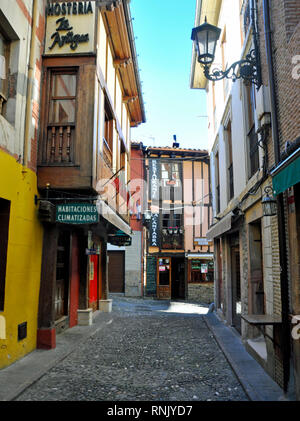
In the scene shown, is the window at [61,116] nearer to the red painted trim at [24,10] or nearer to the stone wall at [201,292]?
the red painted trim at [24,10]

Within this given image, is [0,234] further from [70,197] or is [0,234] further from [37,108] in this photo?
[37,108]

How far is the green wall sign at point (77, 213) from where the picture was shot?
6.91m

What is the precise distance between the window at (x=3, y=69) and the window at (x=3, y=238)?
1.73 meters

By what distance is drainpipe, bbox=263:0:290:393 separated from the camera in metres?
4.84

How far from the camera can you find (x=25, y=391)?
4988 millimetres

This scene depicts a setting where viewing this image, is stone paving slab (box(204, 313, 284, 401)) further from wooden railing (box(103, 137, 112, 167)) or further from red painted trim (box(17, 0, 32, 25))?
red painted trim (box(17, 0, 32, 25))

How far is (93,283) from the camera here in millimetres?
12961

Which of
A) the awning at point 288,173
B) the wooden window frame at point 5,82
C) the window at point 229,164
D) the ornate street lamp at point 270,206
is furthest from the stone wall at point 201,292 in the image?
the awning at point 288,173

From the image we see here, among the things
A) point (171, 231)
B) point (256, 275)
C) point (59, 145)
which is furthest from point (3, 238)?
point (171, 231)

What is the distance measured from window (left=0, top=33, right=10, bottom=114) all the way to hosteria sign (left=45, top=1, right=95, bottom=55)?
4.84 feet

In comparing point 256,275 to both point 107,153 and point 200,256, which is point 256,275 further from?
point 200,256

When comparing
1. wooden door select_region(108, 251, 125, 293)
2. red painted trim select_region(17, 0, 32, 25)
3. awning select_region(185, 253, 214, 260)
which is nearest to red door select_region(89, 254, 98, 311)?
red painted trim select_region(17, 0, 32, 25)

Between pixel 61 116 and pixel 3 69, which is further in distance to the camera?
pixel 61 116

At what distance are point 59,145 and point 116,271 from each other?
1527cm
